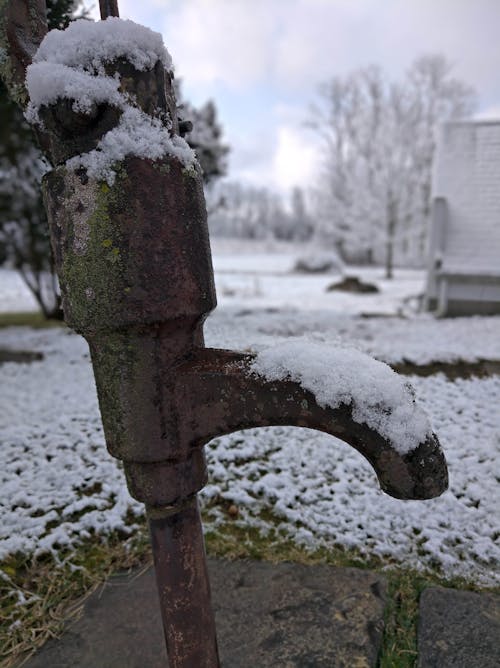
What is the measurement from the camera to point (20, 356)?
3793mm

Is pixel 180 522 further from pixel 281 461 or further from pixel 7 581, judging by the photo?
pixel 281 461

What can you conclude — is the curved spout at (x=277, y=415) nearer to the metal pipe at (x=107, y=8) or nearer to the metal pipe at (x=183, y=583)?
the metal pipe at (x=183, y=583)

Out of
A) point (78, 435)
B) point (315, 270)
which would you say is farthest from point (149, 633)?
point (315, 270)

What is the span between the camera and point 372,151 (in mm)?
21531

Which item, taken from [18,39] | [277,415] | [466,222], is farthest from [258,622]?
[466,222]

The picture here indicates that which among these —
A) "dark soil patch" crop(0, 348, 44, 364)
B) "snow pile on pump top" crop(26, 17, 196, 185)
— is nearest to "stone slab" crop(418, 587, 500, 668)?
"snow pile on pump top" crop(26, 17, 196, 185)

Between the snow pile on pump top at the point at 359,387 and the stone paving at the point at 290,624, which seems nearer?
the snow pile on pump top at the point at 359,387

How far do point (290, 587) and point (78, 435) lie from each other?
1336 millimetres

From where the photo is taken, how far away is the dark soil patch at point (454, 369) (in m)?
2.92

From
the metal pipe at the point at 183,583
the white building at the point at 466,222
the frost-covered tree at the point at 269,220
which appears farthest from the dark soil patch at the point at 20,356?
the frost-covered tree at the point at 269,220

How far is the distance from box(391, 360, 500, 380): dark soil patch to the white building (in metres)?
4.08

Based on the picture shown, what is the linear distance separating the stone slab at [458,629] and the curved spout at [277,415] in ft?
2.09

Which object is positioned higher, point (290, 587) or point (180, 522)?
Result: point (180, 522)

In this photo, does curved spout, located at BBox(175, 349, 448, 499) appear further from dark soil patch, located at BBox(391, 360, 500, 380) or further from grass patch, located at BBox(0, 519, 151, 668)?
dark soil patch, located at BBox(391, 360, 500, 380)
